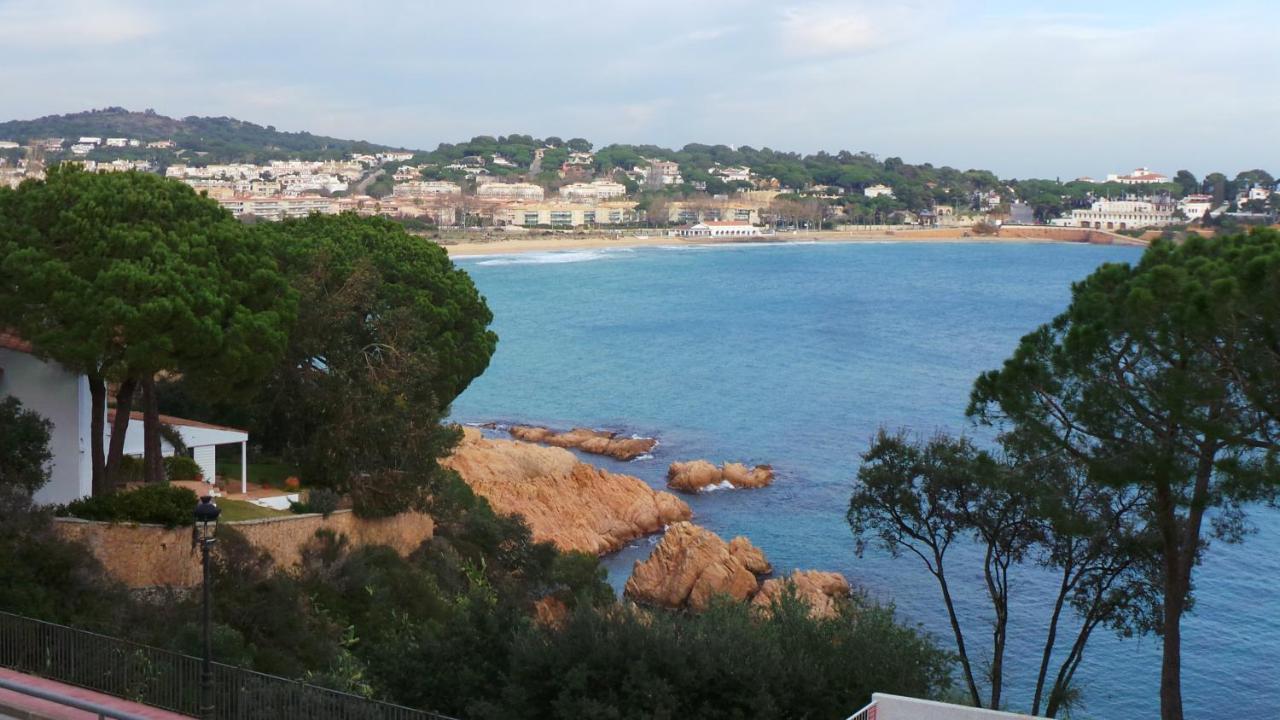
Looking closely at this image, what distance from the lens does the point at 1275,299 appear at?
33.3 feet

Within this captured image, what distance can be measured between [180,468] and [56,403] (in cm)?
251

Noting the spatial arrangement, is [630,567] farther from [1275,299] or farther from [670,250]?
[670,250]

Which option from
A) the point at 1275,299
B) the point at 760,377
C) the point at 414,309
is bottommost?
the point at 760,377

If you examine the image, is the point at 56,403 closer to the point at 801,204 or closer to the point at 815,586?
the point at 815,586

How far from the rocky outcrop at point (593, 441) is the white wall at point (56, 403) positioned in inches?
843

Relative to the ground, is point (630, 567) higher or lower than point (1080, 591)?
lower

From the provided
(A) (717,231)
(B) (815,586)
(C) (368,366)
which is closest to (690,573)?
(B) (815,586)

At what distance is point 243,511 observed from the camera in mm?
16984

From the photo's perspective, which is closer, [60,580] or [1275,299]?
[1275,299]

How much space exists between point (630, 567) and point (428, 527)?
296 inches

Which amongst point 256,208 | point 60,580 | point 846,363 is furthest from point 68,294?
point 256,208

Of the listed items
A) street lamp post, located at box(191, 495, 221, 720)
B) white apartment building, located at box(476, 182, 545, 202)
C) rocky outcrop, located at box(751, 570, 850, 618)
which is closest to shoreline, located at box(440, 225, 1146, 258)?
white apartment building, located at box(476, 182, 545, 202)

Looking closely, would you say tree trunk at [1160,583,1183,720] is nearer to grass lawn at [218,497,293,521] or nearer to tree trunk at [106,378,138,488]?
grass lawn at [218,497,293,521]

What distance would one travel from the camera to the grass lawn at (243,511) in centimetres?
1655
